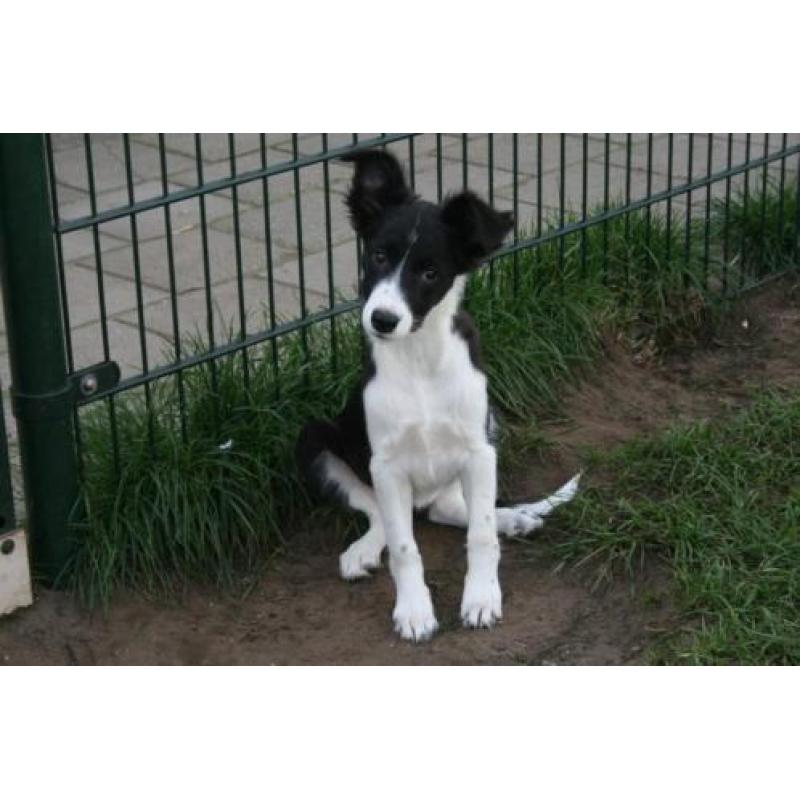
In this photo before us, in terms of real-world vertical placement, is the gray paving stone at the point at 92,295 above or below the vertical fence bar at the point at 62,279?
below

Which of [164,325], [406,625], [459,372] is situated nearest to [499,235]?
[459,372]

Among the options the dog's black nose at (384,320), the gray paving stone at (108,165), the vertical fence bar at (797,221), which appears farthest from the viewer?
the gray paving stone at (108,165)

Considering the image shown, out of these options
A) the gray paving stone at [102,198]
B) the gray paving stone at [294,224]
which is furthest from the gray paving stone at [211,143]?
the gray paving stone at [294,224]

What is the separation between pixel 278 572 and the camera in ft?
16.5

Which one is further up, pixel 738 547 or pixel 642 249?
pixel 642 249

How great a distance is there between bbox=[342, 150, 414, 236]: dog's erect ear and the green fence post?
85 centimetres

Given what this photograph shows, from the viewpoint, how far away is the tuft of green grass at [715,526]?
14.7 ft

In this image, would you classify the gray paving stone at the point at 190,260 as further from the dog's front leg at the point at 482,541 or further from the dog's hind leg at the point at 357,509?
the dog's front leg at the point at 482,541

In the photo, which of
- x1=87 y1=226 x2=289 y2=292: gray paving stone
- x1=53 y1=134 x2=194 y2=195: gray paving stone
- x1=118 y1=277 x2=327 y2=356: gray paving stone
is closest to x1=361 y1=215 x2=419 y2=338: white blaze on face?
x1=118 y1=277 x2=327 y2=356: gray paving stone

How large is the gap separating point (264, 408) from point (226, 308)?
5.60ft

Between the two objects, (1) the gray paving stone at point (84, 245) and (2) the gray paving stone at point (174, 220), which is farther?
(2) the gray paving stone at point (174, 220)

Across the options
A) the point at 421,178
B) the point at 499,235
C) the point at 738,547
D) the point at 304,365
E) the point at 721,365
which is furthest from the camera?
the point at 421,178
